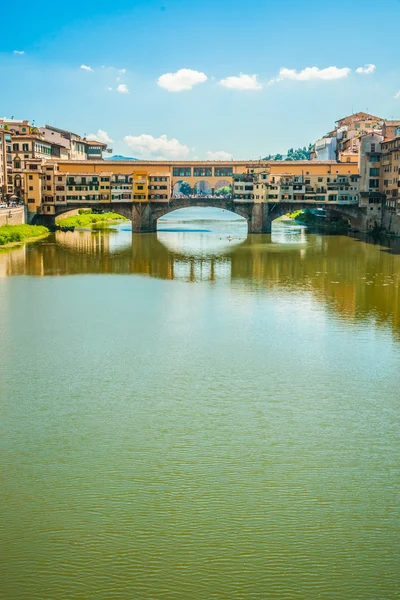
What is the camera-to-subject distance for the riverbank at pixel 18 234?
41188 mm

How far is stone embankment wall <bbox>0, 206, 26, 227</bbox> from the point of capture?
42816 millimetres

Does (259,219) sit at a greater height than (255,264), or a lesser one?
greater

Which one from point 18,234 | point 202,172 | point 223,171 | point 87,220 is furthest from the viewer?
point 87,220

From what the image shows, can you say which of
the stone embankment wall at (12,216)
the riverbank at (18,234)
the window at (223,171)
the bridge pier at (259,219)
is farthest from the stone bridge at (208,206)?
the riverbank at (18,234)

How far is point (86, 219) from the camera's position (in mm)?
61750

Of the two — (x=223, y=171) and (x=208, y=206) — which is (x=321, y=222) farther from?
(x=208, y=206)

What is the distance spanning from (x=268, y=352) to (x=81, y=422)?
6210 mm

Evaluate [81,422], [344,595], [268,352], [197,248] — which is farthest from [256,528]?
[197,248]

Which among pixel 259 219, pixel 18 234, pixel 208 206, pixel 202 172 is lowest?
pixel 18 234

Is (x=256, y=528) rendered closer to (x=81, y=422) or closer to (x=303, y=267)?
(x=81, y=422)

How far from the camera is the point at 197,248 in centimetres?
4244

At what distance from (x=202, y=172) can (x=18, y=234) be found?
54.1 ft

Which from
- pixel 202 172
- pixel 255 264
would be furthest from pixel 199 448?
pixel 202 172

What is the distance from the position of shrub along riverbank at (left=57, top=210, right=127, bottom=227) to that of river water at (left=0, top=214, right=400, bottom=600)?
32136 mm
